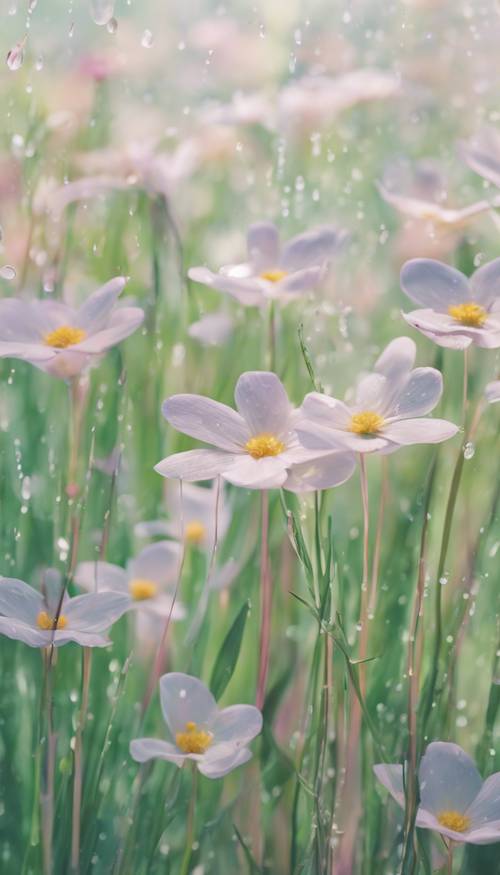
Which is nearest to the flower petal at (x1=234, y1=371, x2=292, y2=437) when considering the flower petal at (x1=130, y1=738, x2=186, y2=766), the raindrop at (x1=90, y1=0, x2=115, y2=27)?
the flower petal at (x1=130, y1=738, x2=186, y2=766)

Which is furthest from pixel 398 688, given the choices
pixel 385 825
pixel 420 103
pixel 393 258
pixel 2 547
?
pixel 420 103

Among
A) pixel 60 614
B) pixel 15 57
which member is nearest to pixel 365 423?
pixel 60 614

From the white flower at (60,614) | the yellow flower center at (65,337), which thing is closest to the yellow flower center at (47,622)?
the white flower at (60,614)

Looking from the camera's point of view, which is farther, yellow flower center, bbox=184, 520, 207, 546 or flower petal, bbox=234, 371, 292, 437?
yellow flower center, bbox=184, 520, 207, 546

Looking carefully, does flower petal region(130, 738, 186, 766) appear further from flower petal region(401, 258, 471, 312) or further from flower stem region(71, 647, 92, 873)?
flower petal region(401, 258, 471, 312)

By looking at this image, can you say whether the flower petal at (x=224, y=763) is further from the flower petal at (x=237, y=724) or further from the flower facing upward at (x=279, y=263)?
the flower facing upward at (x=279, y=263)

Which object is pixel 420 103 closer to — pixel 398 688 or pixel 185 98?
pixel 185 98

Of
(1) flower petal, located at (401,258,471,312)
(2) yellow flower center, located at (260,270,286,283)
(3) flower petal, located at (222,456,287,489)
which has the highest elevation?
(1) flower petal, located at (401,258,471,312)
